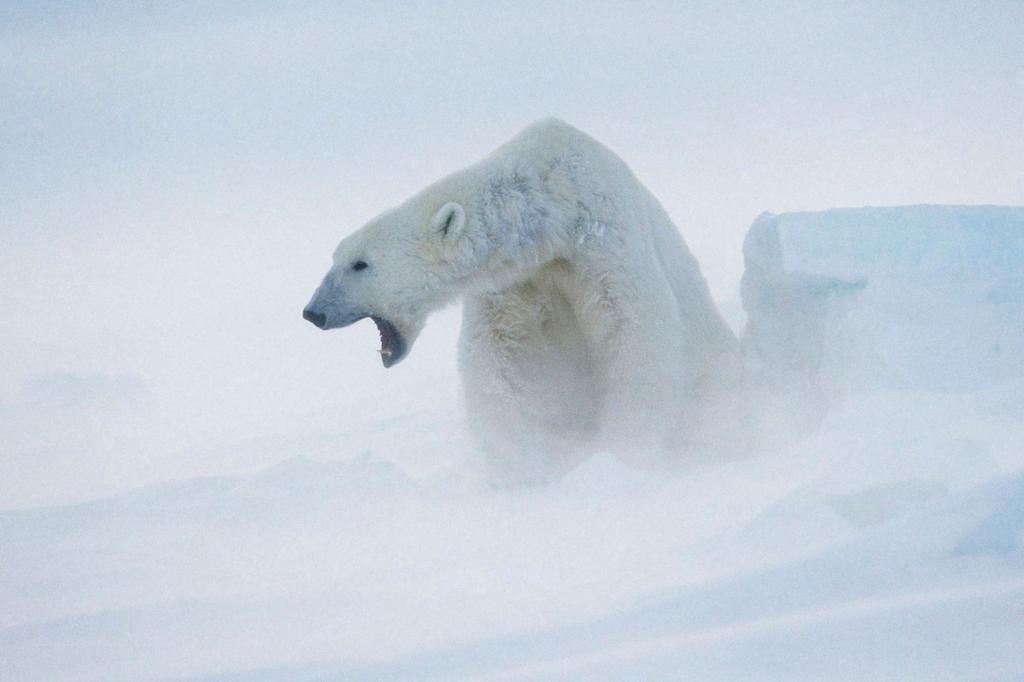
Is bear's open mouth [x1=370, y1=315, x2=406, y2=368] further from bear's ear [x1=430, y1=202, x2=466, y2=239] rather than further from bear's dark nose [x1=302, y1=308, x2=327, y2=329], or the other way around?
bear's ear [x1=430, y1=202, x2=466, y2=239]

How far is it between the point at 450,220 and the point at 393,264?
334mm

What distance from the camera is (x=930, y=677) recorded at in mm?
1797

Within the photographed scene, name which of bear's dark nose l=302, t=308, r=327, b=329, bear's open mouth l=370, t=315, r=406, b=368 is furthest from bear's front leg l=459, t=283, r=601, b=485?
bear's dark nose l=302, t=308, r=327, b=329

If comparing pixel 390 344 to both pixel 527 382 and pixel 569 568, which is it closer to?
pixel 527 382

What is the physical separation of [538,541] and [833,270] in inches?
129

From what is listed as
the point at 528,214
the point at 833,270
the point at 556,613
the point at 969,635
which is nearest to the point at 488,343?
the point at 528,214

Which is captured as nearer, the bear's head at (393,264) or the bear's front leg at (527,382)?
the bear's head at (393,264)

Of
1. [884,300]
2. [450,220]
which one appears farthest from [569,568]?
[884,300]

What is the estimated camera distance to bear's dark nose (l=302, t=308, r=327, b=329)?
187 inches

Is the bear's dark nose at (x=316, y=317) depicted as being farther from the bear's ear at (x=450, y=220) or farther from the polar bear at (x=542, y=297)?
the bear's ear at (x=450, y=220)

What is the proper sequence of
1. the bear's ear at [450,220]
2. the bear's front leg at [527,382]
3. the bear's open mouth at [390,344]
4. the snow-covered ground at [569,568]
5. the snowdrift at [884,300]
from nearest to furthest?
1. the snow-covered ground at [569,568]
2. the bear's ear at [450,220]
3. the bear's open mouth at [390,344]
4. the bear's front leg at [527,382]
5. the snowdrift at [884,300]

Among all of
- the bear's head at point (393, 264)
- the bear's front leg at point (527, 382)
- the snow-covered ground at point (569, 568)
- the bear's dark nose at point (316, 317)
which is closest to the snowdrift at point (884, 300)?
the snow-covered ground at point (569, 568)

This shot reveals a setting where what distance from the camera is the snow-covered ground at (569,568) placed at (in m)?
1.99

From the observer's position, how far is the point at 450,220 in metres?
4.75
